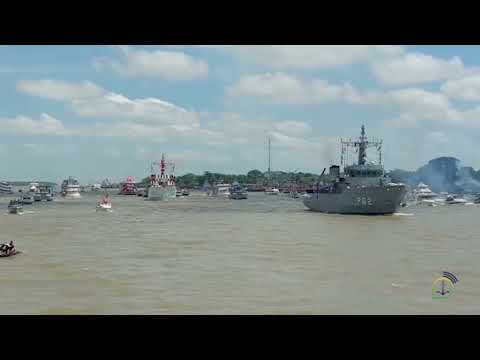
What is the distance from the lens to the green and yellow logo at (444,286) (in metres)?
15.3

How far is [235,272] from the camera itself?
730 inches

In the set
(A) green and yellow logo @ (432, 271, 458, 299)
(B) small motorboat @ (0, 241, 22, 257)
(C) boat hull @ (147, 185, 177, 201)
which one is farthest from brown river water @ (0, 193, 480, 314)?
(C) boat hull @ (147, 185, 177, 201)

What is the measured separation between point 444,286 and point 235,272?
6532mm

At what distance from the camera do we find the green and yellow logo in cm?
1528

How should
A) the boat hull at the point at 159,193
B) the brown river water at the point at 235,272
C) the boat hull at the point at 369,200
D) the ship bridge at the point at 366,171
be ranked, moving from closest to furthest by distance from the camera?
the brown river water at the point at 235,272, the boat hull at the point at 369,200, the ship bridge at the point at 366,171, the boat hull at the point at 159,193

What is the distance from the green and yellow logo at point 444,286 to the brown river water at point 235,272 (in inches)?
9.3

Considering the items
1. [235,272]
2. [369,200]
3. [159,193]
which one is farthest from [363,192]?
[159,193]

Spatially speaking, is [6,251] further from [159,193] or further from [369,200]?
[159,193]

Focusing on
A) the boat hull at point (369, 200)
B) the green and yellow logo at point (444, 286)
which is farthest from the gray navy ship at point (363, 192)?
the green and yellow logo at point (444, 286)

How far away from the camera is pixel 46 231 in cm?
3441

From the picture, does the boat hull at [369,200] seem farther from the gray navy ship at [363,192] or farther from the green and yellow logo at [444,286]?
the green and yellow logo at [444,286]

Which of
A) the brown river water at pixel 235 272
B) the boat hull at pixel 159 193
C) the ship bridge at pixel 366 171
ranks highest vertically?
the ship bridge at pixel 366 171

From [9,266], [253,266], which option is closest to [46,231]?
[9,266]

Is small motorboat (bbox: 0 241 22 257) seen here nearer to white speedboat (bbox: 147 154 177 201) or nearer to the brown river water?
the brown river water
